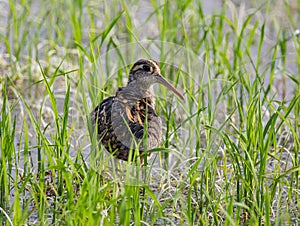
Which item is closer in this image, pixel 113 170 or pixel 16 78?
pixel 113 170

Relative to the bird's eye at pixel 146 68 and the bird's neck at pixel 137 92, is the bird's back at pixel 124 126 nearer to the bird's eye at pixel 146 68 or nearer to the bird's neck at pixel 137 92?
the bird's neck at pixel 137 92

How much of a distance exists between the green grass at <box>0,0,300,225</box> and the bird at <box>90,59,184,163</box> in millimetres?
88

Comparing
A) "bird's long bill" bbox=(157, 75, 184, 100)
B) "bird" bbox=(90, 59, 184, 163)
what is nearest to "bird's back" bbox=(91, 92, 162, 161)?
"bird" bbox=(90, 59, 184, 163)

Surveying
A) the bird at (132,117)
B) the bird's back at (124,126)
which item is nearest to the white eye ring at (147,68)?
the bird at (132,117)

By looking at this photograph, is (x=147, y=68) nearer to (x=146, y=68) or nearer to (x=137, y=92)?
(x=146, y=68)

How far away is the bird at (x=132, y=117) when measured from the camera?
12.8ft

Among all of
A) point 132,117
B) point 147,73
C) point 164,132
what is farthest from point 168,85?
point 164,132

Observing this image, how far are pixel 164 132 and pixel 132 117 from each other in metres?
0.71

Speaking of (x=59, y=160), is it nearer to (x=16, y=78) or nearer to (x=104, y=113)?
(x=104, y=113)

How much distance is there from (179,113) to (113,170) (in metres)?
0.95

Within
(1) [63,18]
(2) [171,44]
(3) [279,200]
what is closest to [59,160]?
(3) [279,200]

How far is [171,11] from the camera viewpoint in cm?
639

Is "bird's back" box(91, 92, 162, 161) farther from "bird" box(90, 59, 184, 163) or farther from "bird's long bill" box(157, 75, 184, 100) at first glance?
"bird's long bill" box(157, 75, 184, 100)

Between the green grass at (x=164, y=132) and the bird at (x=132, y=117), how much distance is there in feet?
0.29
